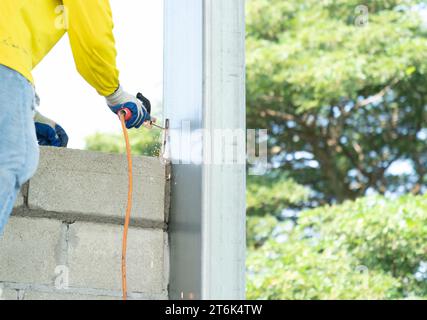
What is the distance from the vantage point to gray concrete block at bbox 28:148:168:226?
229 cm

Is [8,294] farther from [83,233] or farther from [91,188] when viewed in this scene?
[91,188]

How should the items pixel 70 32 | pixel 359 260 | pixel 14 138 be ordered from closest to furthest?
1. pixel 14 138
2. pixel 70 32
3. pixel 359 260

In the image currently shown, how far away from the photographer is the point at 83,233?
7.54 feet

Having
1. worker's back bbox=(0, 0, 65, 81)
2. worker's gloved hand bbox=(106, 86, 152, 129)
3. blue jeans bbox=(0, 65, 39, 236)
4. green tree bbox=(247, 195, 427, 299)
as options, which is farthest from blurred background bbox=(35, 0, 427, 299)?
blue jeans bbox=(0, 65, 39, 236)

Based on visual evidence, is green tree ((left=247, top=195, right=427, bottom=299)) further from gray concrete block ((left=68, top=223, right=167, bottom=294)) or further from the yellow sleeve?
the yellow sleeve

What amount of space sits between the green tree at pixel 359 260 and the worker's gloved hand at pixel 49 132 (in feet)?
12.5

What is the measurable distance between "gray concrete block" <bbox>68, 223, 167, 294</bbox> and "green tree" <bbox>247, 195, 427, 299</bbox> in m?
3.85

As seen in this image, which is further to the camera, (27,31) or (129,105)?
(129,105)

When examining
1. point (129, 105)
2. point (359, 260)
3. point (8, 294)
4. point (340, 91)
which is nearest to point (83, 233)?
point (8, 294)

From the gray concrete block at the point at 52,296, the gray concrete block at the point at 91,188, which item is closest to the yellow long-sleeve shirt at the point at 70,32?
the gray concrete block at the point at 91,188

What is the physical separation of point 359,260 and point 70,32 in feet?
15.0

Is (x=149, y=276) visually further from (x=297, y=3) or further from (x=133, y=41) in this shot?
(x=297, y=3)

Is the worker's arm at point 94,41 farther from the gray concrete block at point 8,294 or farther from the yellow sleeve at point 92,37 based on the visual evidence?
the gray concrete block at point 8,294

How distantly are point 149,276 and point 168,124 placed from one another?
0.49 m
